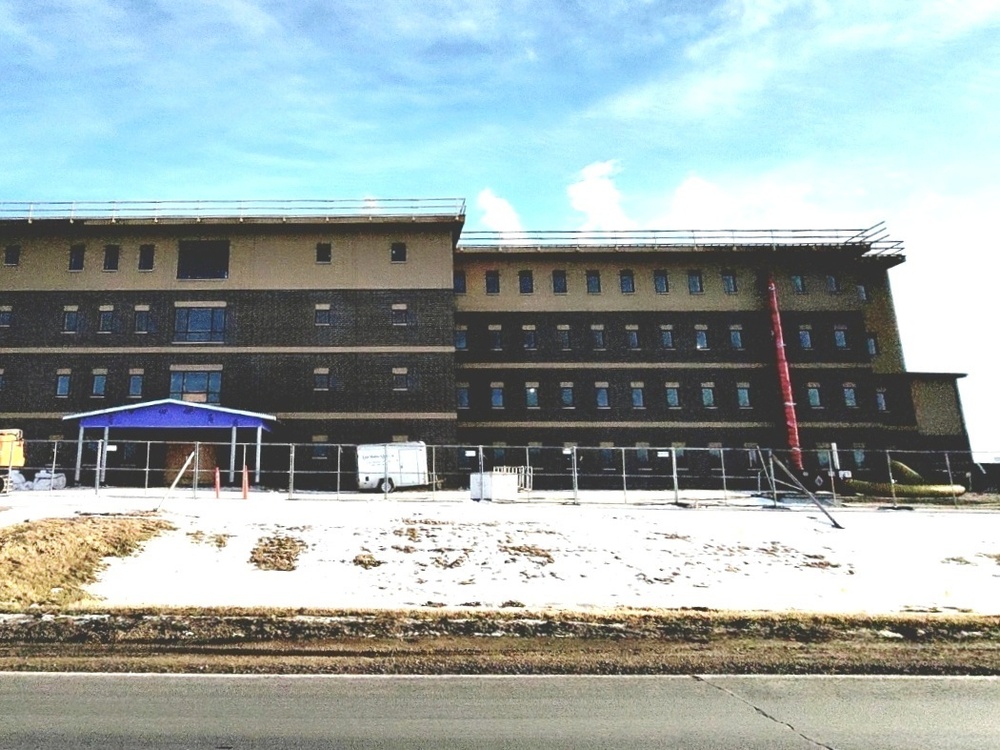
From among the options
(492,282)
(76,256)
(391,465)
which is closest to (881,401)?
(492,282)

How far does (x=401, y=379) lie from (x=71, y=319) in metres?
17.7

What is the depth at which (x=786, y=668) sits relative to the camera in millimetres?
7879

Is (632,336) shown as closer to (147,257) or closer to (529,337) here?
(529,337)

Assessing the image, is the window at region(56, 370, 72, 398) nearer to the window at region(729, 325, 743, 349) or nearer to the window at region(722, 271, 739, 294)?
the window at region(729, 325, 743, 349)

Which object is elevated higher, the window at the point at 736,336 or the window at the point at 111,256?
the window at the point at 111,256

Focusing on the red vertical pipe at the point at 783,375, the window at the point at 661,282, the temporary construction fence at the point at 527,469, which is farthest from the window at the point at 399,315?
the red vertical pipe at the point at 783,375

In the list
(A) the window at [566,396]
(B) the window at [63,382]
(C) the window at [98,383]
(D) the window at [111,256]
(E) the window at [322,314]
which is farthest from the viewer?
(A) the window at [566,396]

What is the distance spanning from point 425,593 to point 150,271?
30.4 m

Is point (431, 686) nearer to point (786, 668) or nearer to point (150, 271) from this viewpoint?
point (786, 668)

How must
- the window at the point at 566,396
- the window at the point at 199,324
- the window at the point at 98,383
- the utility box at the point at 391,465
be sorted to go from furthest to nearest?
the window at the point at 566,396 < the window at the point at 199,324 < the window at the point at 98,383 < the utility box at the point at 391,465

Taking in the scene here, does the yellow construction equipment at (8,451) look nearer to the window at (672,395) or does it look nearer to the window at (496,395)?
the window at (496,395)

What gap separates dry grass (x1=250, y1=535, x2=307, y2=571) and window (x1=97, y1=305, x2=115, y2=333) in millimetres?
24795

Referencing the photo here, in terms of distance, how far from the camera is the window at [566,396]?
126 feet

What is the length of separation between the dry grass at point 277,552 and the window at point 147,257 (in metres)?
25.7
